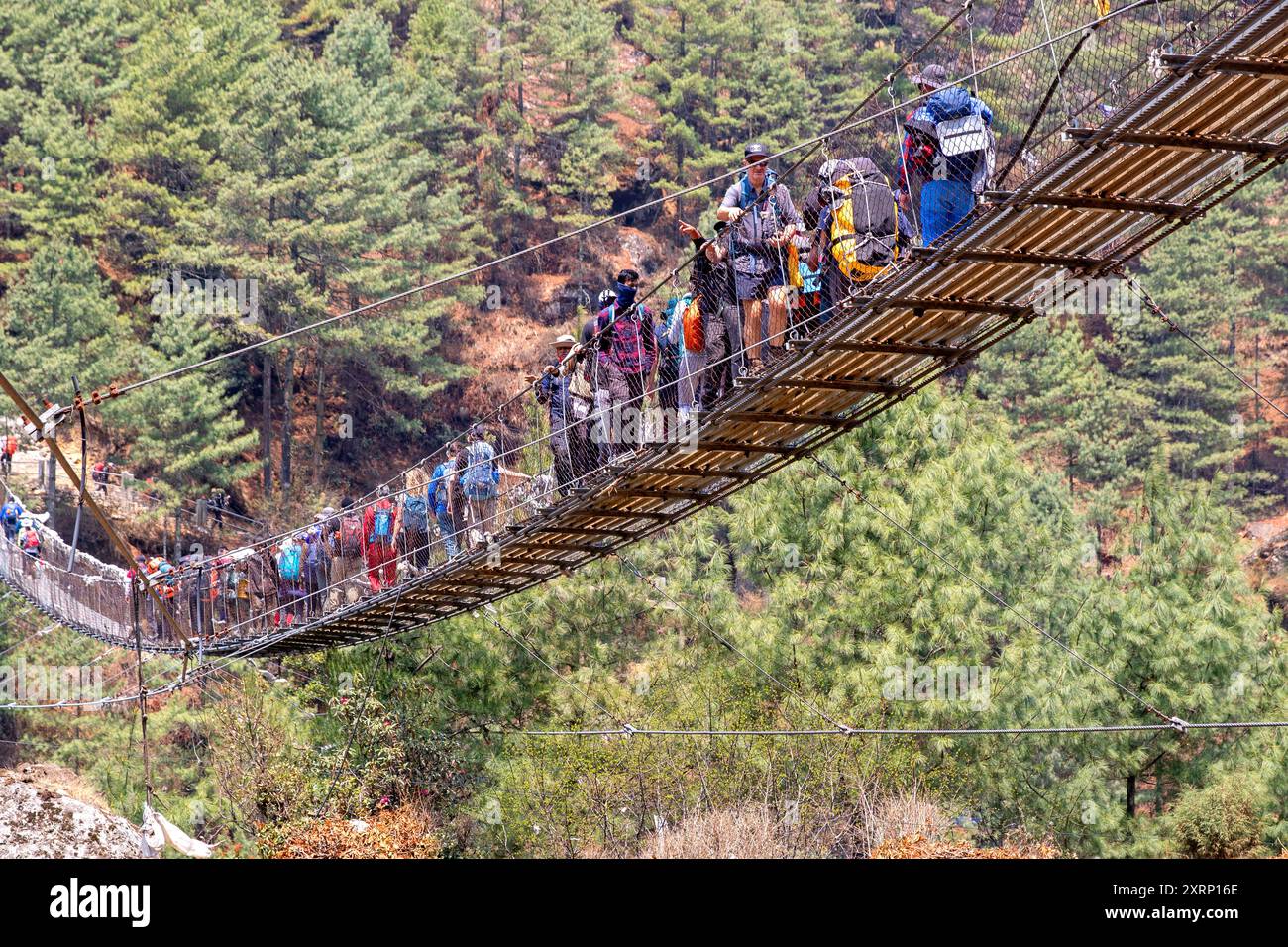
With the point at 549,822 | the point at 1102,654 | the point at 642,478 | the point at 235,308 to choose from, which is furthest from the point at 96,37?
the point at 642,478

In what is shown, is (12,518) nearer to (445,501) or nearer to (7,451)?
(7,451)

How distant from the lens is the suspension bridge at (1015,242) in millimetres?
6789

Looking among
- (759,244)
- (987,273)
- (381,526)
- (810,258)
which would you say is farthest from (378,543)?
(987,273)

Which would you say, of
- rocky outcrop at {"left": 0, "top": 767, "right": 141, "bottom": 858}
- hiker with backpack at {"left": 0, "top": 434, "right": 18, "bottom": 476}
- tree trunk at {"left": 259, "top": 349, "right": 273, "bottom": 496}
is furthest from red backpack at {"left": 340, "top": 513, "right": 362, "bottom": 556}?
tree trunk at {"left": 259, "top": 349, "right": 273, "bottom": 496}

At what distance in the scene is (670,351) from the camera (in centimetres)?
995

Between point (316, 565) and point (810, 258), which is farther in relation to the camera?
point (316, 565)

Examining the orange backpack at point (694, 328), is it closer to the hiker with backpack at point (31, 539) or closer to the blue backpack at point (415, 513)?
the blue backpack at point (415, 513)

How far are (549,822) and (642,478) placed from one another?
33.5 feet

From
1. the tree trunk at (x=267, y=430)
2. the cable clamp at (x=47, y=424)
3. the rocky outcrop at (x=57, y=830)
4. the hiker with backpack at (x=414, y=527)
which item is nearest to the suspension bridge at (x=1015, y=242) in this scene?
the hiker with backpack at (x=414, y=527)

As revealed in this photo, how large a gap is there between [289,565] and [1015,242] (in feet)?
25.7

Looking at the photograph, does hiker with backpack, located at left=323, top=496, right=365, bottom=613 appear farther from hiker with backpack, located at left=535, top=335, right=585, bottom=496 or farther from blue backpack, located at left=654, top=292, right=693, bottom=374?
blue backpack, located at left=654, top=292, right=693, bottom=374

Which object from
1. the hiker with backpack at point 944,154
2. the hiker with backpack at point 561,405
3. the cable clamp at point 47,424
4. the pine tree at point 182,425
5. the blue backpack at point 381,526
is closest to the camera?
the hiker with backpack at point 944,154

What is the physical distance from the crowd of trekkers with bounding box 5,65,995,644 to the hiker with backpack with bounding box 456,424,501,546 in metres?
0.01

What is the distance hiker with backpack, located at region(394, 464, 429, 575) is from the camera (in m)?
12.6
